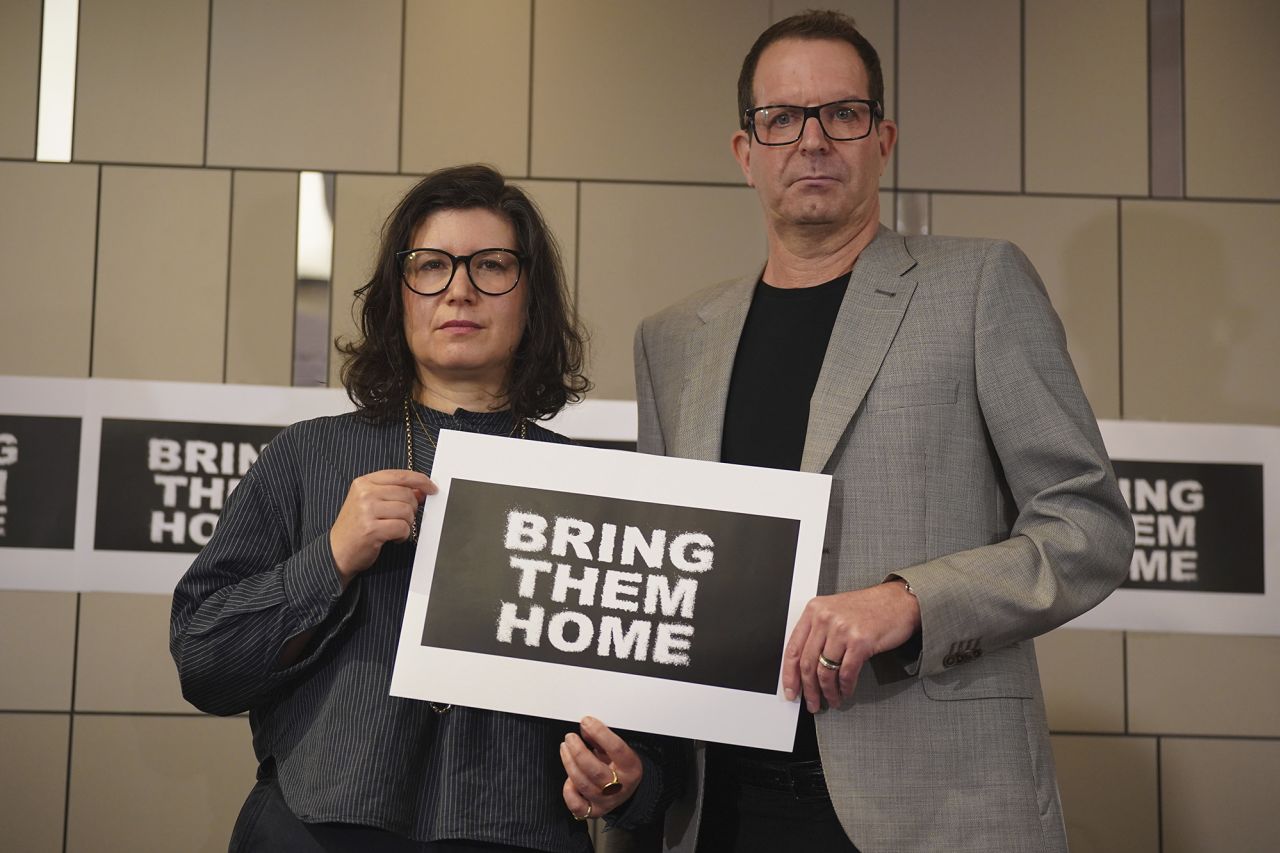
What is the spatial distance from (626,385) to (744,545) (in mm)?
1456

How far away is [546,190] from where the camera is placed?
114 inches

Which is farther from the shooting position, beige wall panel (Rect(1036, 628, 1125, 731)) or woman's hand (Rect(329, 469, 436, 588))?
beige wall panel (Rect(1036, 628, 1125, 731))

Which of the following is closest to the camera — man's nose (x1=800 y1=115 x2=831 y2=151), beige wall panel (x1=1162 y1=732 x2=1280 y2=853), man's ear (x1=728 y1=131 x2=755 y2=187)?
man's nose (x1=800 y1=115 x2=831 y2=151)

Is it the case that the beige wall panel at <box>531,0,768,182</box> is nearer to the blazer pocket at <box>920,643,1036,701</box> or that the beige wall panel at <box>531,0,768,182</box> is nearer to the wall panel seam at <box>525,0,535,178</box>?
the wall panel seam at <box>525,0,535,178</box>

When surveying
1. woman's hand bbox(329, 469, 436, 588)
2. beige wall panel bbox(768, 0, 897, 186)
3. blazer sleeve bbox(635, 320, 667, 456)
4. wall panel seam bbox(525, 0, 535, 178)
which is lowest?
woman's hand bbox(329, 469, 436, 588)

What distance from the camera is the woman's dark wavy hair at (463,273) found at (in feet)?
5.43

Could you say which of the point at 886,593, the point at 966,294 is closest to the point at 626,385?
the point at 966,294

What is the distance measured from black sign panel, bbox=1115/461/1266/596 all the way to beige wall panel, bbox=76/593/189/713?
2595 mm

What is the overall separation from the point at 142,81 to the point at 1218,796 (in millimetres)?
3521

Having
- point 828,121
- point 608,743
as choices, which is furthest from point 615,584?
point 828,121

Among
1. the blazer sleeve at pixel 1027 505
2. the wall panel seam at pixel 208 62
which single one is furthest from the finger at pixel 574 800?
the wall panel seam at pixel 208 62

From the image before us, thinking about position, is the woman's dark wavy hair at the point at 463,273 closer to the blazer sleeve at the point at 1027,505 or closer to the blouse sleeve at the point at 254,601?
the blouse sleeve at the point at 254,601

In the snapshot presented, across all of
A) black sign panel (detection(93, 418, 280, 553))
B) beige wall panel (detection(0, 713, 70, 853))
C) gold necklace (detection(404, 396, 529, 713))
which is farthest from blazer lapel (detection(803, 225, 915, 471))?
beige wall panel (detection(0, 713, 70, 853))

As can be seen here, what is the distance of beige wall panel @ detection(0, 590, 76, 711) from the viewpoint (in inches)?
108
